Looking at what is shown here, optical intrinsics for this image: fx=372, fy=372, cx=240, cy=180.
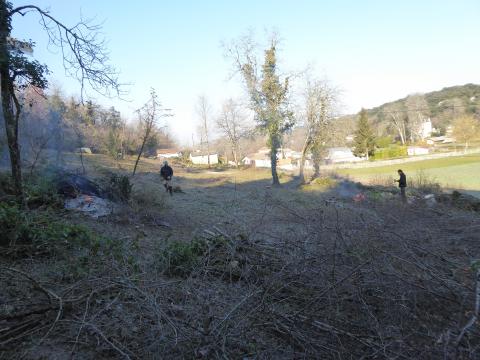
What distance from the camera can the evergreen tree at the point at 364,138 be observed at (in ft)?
195

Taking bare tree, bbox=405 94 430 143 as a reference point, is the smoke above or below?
below

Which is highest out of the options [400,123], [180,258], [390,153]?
[400,123]

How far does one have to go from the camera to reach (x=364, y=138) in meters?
59.9

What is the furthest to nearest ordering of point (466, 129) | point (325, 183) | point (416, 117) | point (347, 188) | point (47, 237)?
point (416, 117) → point (466, 129) → point (325, 183) → point (347, 188) → point (47, 237)

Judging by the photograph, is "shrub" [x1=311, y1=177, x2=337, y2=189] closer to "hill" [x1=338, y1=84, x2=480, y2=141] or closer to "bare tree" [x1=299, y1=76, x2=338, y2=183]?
"bare tree" [x1=299, y1=76, x2=338, y2=183]

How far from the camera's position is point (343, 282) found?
12.0 ft

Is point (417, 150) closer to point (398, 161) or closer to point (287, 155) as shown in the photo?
point (398, 161)

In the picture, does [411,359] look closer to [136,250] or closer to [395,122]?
[136,250]

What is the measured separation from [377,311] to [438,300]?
0.56 metres

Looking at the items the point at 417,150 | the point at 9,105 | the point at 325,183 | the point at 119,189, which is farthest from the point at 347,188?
the point at 417,150

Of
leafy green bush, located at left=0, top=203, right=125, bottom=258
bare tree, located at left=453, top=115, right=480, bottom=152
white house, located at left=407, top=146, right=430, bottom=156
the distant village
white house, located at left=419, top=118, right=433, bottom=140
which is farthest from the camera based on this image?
white house, located at left=419, top=118, right=433, bottom=140

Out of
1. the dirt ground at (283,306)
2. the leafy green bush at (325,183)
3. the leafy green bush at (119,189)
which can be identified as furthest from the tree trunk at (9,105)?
the leafy green bush at (325,183)

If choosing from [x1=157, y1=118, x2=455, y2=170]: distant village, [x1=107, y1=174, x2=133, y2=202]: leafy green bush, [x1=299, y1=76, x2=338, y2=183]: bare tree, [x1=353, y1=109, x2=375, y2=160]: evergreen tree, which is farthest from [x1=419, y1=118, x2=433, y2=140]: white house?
[x1=107, y1=174, x2=133, y2=202]: leafy green bush

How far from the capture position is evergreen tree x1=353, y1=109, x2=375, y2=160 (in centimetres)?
5934
